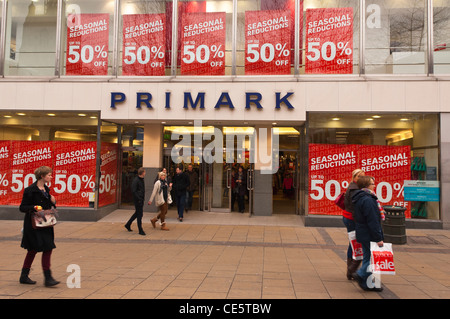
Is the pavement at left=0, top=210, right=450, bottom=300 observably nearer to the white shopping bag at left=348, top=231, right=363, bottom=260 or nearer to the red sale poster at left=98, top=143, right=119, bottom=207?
the white shopping bag at left=348, top=231, right=363, bottom=260

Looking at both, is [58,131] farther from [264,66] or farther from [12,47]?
[264,66]

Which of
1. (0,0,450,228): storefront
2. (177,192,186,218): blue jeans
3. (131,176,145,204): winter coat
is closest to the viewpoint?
(131,176,145,204): winter coat

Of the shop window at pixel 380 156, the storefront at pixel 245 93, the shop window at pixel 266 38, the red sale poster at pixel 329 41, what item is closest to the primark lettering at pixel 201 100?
the storefront at pixel 245 93

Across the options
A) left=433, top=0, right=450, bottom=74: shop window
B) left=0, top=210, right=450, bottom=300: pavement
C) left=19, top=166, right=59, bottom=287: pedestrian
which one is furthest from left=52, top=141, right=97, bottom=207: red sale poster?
left=433, top=0, right=450, bottom=74: shop window

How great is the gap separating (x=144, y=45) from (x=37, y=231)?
338 inches

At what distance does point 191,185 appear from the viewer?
12.9 m

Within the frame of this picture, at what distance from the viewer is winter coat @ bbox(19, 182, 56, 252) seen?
15.9 ft

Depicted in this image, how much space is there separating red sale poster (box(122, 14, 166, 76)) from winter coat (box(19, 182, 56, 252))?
7.63 metres

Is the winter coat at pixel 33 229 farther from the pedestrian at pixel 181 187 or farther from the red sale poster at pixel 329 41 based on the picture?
the red sale poster at pixel 329 41

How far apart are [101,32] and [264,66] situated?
6007 millimetres

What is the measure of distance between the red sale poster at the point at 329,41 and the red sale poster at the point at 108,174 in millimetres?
7627

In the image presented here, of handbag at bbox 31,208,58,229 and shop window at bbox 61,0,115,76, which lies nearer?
handbag at bbox 31,208,58,229

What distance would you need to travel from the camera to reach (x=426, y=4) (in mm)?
10742
